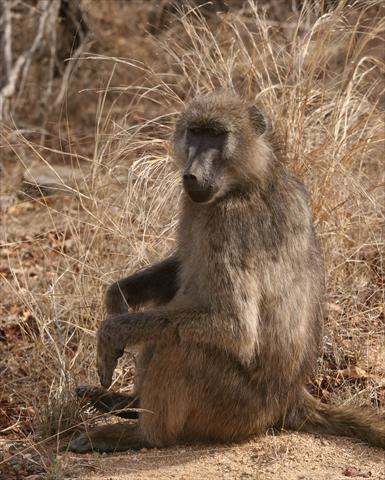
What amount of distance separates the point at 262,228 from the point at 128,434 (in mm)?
1058

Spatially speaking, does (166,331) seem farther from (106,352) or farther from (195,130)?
(195,130)

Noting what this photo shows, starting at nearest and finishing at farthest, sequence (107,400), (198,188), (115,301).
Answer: (198,188) < (115,301) < (107,400)

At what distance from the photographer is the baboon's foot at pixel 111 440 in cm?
392

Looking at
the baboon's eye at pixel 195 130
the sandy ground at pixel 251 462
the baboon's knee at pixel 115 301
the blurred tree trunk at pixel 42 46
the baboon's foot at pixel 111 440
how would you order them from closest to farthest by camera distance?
1. the sandy ground at pixel 251 462
2. the baboon's eye at pixel 195 130
3. the baboon's foot at pixel 111 440
4. the baboon's knee at pixel 115 301
5. the blurred tree trunk at pixel 42 46

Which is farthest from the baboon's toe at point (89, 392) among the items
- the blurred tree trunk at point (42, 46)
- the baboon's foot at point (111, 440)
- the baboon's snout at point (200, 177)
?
the blurred tree trunk at point (42, 46)

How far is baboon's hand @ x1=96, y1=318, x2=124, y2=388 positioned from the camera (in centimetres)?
378

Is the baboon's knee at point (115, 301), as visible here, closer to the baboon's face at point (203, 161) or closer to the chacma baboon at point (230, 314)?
the chacma baboon at point (230, 314)

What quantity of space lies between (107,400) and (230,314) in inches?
36.9

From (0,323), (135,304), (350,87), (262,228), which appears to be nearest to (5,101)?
(0,323)

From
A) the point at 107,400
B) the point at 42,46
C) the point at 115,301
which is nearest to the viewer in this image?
the point at 115,301

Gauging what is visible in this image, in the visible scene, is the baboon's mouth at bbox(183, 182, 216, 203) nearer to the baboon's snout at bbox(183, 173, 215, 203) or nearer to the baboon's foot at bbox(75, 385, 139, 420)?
the baboon's snout at bbox(183, 173, 215, 203)

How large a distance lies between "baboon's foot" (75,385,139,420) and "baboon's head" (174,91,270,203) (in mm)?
1092

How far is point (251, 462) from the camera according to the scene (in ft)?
12.1

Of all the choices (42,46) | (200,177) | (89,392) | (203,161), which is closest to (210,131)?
(203,161)
